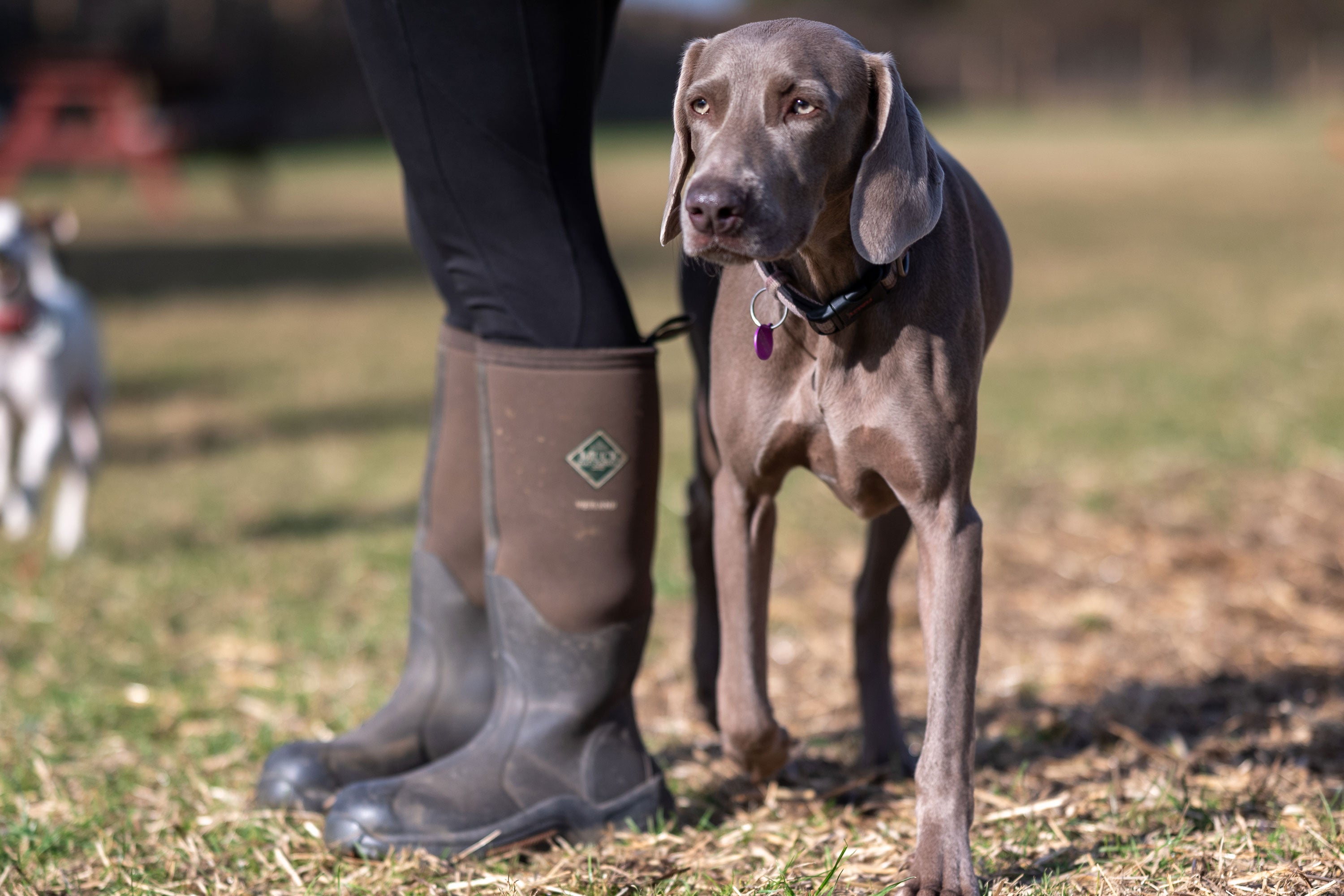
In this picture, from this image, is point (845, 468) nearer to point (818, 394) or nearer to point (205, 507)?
point (818, 394)

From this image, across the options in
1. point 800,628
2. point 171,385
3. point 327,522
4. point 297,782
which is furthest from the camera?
point 171,385

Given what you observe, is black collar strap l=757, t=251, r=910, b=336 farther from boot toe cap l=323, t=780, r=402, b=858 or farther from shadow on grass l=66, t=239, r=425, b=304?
shadow on grass l=66, t=239, r=425, b=304

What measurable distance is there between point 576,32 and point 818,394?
674mm

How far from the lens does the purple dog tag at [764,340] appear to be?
1943 mm

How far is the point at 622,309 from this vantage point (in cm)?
224

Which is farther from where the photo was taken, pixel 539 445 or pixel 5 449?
pixel 5 449

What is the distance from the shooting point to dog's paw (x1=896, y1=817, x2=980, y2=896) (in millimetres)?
1851

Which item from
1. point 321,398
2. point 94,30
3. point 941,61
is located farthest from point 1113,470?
point 941,61

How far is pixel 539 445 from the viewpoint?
221 cm

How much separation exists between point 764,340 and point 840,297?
13 centimetres

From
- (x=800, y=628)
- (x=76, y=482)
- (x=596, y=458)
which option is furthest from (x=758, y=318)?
(x=76, y=482)

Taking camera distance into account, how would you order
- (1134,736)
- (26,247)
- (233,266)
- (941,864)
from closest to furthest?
(941,864) < (1134,736) < (26,247) < (233,266)

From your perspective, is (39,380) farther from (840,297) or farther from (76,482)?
(840,297)

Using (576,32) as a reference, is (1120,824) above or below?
below
